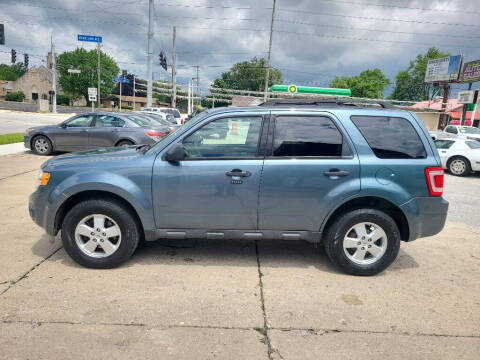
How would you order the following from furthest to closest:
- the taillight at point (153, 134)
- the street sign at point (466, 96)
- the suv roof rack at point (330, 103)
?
the street sign at point (466, 96) → the taillight at point (153, 134) → the suv roof rack at point (330, 103)

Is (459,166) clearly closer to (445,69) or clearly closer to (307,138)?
(307,138)

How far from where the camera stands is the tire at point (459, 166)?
1239cm

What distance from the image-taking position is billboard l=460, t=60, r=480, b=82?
3833 centimetres

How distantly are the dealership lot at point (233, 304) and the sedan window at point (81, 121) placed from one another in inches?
298

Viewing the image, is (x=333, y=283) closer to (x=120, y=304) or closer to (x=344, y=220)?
(x=344, y=220)

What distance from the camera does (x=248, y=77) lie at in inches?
3831

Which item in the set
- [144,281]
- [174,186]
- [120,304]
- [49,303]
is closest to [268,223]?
[174,186]

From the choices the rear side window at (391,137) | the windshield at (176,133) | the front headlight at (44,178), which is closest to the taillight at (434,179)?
the rear side window at (391,137)

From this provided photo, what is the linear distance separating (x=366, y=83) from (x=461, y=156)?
75578 millimetres

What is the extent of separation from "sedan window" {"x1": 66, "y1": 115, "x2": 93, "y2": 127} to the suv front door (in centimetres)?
898

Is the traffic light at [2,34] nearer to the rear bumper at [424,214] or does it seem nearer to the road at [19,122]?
the road at [19,122]

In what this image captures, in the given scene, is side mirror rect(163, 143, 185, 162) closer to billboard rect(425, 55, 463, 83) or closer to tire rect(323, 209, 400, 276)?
tire rect(323, 209, 400, 276)

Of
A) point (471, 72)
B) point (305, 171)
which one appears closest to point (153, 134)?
point (305, 171)

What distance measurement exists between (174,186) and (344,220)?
184 cm
